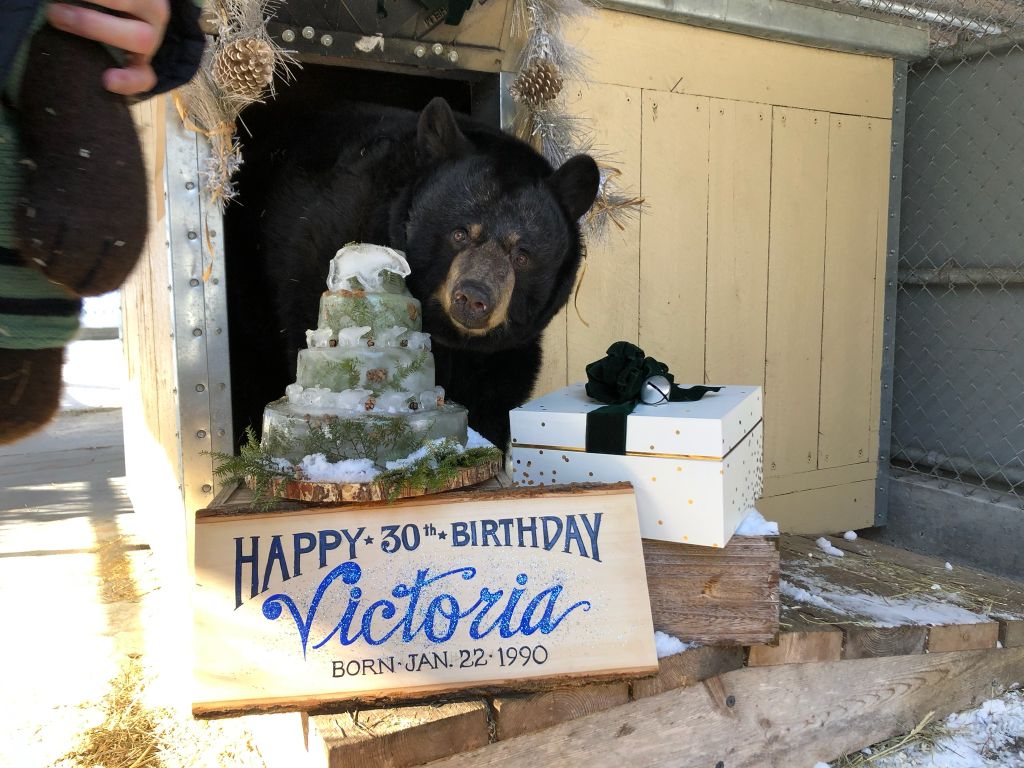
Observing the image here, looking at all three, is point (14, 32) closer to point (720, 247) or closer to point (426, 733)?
point (426, 733)

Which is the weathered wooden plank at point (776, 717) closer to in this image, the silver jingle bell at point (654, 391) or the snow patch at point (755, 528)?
the snow patch at point (755, 528)

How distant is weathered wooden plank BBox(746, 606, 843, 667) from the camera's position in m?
1.88

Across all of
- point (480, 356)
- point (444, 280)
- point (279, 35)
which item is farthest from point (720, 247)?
point (279, 35)

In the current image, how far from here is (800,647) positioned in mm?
1921

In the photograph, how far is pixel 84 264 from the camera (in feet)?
2.67

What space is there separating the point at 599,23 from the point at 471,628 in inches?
111

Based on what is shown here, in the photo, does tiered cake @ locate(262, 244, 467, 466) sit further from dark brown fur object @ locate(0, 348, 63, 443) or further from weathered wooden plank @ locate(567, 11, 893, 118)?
weathered wooden plank @ locate(567, 11, 893, 118)

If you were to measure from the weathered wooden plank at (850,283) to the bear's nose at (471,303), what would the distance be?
8.47 feet

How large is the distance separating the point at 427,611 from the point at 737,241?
2.97 meters

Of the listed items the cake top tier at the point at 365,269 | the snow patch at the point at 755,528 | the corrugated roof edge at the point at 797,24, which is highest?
the corrugated roof edge at the point at 797,24

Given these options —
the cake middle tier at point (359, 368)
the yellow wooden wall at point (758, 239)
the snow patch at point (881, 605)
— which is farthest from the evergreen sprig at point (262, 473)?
the yellow wooden wall at point (758, 239)

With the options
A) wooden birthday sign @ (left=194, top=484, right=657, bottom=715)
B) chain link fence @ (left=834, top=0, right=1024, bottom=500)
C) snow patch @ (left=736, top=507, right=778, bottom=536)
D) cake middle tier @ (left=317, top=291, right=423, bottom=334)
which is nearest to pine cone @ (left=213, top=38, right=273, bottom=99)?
cake middle tier @ (left=317, top=291, right=423, bottom=334)

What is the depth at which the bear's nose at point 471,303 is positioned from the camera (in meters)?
2.31

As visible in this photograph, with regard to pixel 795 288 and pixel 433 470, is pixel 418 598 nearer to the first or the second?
pixel 433 470
